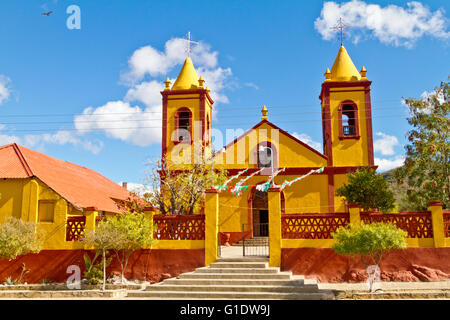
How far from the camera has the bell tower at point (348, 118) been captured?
2241cm

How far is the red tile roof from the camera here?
1700cm

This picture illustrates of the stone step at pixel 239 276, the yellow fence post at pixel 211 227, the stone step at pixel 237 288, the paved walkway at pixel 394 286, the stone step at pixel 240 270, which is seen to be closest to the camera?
the stone step at pixel 237 288

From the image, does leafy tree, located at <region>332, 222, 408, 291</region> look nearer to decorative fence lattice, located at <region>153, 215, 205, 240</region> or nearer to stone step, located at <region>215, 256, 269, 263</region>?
stone step, located at <region>215, 256, 269, 263</region>

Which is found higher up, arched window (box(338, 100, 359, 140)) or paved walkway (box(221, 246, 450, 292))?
arched window (box(338, 100, 359, 140))

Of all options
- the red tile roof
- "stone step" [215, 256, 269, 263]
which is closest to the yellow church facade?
the red tile roof

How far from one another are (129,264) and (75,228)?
2.58m

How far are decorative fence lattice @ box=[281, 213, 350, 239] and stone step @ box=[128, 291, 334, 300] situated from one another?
2788 millimetres

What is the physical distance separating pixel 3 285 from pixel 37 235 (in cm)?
205

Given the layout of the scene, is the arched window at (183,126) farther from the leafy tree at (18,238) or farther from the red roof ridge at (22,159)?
the leafy tree at (18,238)

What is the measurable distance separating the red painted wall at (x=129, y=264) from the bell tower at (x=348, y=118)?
1079 cm

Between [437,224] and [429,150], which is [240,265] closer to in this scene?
[437,224]

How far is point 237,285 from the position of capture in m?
12.6

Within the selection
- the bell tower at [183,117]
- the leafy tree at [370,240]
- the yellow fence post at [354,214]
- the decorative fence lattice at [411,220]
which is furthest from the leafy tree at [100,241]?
the bell tower at [183,117]

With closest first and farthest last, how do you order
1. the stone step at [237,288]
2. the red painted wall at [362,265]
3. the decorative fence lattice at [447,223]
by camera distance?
the stone step at [237,288]
the red painted wall at [362,265]
the decorative fence lattice at [447,223]
